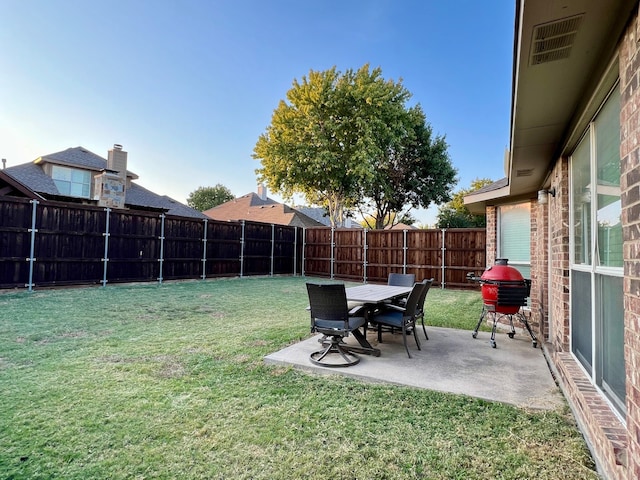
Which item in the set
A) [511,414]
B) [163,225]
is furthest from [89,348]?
[163,225]

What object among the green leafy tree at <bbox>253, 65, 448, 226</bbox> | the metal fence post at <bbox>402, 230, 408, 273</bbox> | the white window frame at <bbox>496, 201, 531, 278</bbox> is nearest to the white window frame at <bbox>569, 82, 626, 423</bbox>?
the white window frame at <bbox>496, 201, 531, 278</bbox>

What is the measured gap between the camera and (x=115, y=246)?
10164 millimetres

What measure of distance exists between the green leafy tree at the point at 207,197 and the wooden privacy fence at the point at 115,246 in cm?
2701

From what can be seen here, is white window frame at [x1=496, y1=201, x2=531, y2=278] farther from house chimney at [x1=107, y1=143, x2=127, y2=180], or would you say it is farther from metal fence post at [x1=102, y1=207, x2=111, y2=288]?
house chimney at [x1=107, y1=143, x2=127, y2=180]

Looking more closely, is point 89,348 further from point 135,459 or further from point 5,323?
point 135,459

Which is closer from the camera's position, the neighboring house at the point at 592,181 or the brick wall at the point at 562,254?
the neighboring house at the point at 592,181

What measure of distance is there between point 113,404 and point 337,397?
1.77m

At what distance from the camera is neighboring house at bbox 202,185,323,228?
26.4 meters

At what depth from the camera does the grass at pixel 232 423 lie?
1966 mm

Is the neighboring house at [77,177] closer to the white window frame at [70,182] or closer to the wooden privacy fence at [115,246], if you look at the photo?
the white window frame at [70,182]

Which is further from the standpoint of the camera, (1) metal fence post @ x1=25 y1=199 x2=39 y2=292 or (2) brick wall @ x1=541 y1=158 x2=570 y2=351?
(1) metal fence post @ x1=25 y1=199 x2=39 y2=292

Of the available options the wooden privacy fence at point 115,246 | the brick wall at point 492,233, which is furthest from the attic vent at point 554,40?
the wooden privacy fence at point 115,246

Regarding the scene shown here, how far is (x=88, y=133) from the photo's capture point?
1614 centimetres

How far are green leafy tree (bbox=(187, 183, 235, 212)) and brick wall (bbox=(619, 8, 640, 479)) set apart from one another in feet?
131
